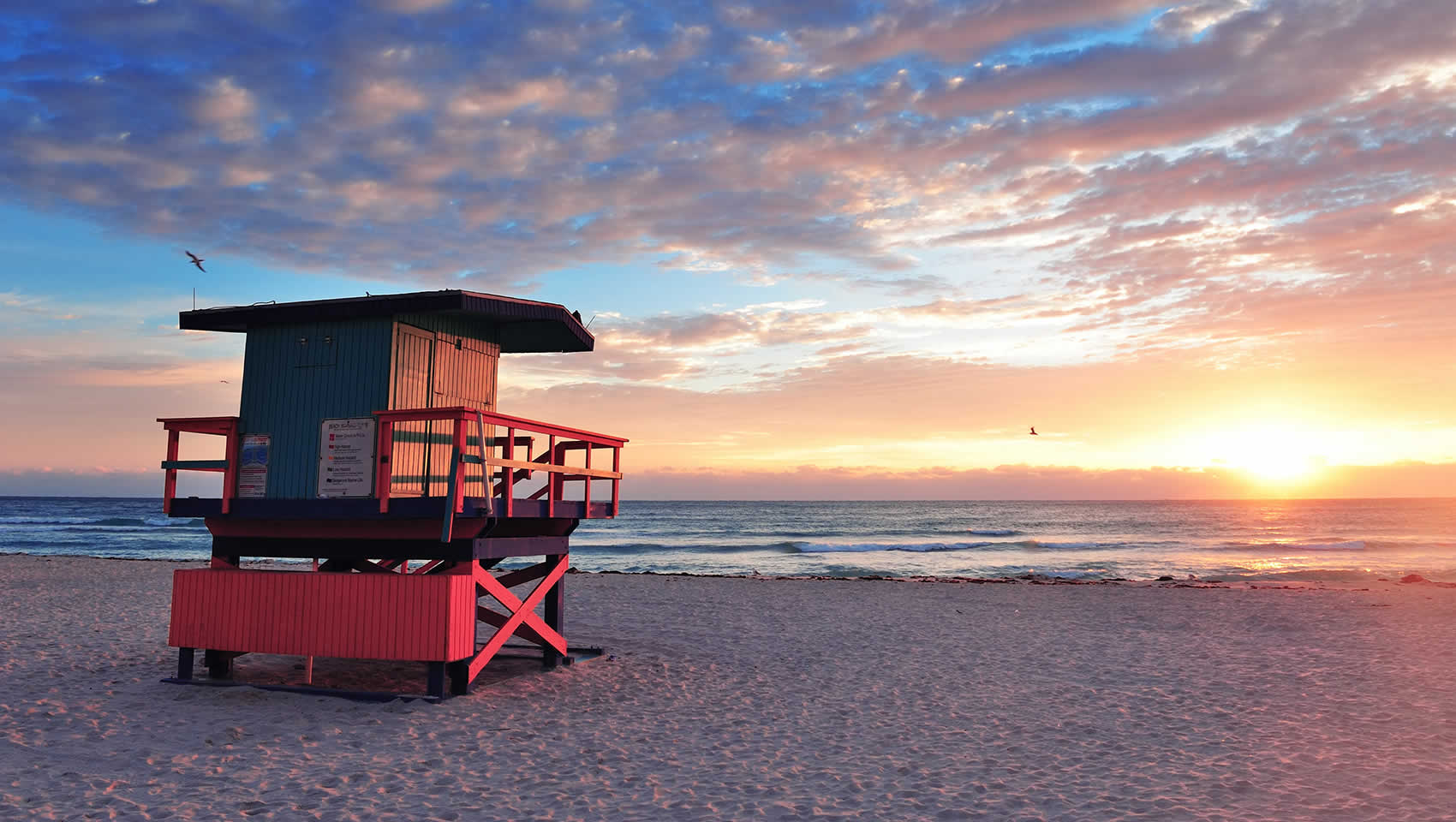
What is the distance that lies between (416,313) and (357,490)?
2205mm

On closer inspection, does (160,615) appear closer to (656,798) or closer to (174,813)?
(174,813)

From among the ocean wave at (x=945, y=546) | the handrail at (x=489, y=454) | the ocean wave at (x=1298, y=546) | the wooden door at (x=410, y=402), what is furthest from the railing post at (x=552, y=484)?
the ocean wave at (x=1298, y=546)

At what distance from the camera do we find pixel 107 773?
734cm

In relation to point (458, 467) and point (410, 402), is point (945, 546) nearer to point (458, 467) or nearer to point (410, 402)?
point (410, 402)

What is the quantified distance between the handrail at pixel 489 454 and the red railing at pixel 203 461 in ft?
6.53

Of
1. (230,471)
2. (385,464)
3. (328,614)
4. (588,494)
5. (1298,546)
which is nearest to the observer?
(385,464)

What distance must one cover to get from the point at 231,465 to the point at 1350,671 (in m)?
15.2

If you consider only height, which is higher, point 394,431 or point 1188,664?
point 394,431

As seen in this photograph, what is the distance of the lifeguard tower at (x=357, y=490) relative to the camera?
9961mm

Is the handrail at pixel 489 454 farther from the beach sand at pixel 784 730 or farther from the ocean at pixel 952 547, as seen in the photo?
the ocean at pixel 952 547

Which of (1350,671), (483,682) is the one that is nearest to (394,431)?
(483,682)

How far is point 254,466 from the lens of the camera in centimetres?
1109

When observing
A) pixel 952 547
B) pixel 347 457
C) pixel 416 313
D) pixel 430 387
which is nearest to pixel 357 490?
pixel 347 457

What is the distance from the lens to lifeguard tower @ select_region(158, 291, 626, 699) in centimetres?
996
